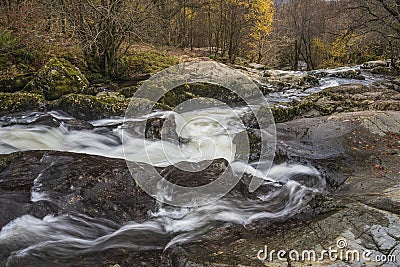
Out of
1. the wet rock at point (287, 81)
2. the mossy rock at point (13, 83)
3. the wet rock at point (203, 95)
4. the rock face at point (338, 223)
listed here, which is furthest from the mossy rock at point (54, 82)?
the wet rock at point (287, 81)

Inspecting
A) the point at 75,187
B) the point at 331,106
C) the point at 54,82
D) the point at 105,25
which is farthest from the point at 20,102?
the point at 331,106

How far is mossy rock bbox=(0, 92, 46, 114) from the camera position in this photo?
730 centimetres

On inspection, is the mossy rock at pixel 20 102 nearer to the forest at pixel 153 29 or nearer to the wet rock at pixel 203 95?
the forest at pixel 153 29

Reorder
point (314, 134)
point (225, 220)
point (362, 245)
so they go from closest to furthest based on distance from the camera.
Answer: point (362, 245)
point (225, 220)
point (314, 134)

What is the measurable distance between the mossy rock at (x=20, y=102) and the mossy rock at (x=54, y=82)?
0.67m

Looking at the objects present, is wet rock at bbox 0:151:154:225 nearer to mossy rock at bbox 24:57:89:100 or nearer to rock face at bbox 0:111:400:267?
rock face at bbox 0:111:400:267

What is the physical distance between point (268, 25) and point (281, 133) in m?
18.2

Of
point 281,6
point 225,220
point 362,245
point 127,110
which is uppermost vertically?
point 281,6

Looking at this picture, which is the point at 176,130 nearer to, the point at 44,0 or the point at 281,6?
the point at 44,0

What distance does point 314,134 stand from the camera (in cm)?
632

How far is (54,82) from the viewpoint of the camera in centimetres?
841

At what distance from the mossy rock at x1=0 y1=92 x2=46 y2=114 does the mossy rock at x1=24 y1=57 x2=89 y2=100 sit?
0.67 metres

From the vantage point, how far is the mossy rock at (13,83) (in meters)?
8.63

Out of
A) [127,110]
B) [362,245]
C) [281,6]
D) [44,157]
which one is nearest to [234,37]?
[281,6]
